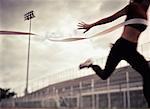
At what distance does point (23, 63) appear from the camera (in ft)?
38.9

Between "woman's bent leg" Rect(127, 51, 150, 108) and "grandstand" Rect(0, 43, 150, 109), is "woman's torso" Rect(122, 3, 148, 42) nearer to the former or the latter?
"woman's bent leg" Rect(127, 51, 150, 108)

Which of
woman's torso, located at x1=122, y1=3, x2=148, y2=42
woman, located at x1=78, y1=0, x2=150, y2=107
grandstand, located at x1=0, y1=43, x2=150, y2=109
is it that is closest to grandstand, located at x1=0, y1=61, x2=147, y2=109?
grandstand, located at x1=0, y1=43, x2=150, y2=109

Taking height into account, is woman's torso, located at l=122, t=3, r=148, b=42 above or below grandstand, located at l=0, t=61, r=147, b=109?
above

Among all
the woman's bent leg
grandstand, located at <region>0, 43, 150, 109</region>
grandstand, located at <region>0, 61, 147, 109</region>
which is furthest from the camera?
grandstand, located at <region>0, 61, 147, 109</region>

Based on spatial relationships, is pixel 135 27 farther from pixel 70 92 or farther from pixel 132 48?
pixel 70 92

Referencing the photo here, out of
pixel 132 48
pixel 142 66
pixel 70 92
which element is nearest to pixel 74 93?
pixel 70 92

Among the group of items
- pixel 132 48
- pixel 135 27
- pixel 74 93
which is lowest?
pixel 74 93

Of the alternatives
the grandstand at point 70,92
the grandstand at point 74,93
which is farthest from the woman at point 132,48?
the grandstand at point 74,93

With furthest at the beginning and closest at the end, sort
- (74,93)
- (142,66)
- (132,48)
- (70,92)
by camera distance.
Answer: (70,92)
(74,93)
(132,48)
(142,66)

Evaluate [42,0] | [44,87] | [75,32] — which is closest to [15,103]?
[44,87]

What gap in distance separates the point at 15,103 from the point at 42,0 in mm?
5769

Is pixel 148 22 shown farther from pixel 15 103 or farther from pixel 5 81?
pixel 15 103

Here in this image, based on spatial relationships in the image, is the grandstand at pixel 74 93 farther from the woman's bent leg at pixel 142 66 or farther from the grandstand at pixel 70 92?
the woman's bent leg at pixel 142 66

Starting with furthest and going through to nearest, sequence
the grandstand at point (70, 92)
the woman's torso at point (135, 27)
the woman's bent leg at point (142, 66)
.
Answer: the grandstand at point (70, 92) < the woman's torso at point (135, 27) < the woman's bent leg at point (142, 66)
